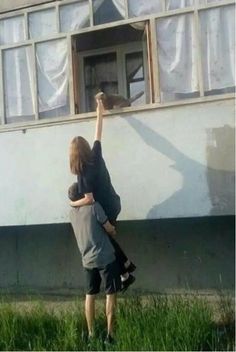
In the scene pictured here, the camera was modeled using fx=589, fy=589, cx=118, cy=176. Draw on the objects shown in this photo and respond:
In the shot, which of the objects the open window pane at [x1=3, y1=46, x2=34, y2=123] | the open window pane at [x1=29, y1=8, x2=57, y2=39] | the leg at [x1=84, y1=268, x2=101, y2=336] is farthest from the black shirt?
the open window pane at [x1=29, y1=8, x2=57, y2=39]

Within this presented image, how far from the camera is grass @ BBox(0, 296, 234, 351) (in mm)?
4930

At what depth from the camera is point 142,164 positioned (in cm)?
648

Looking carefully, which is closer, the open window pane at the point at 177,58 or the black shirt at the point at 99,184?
the black shirt at the point at 99,184

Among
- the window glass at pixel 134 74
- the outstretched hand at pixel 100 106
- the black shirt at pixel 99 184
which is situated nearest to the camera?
the black shirt at pixel 99 184

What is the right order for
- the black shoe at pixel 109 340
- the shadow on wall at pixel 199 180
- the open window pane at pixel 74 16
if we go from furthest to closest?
1. the open window pane at pixel 74 16
2. the shadow on wall at pixel 199 180
3. the black shoe at pixel 109 340

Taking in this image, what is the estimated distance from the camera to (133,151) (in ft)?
21.4

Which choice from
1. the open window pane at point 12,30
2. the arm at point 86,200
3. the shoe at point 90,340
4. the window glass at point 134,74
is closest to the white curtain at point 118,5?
the window glass at point 134,74

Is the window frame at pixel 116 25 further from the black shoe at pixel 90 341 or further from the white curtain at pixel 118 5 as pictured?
the black shoe at pixel 90 341

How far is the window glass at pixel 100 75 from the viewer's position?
7520 mm

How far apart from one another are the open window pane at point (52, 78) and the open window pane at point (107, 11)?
49 centimetres

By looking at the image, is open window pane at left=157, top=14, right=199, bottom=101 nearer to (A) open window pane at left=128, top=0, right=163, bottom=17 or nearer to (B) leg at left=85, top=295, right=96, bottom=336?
(A) open window pane at left=128, top=0, right=163, bottom=17

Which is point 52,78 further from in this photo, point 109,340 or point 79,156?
point 109,340

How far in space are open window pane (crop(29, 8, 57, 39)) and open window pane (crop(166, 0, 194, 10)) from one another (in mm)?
1408

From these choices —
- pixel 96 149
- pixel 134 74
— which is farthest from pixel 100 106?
pixel 134 74
